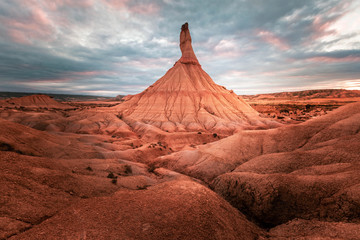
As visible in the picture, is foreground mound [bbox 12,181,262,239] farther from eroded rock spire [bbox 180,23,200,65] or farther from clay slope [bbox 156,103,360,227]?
eroded rock spire [bbox 180,23,200,65]

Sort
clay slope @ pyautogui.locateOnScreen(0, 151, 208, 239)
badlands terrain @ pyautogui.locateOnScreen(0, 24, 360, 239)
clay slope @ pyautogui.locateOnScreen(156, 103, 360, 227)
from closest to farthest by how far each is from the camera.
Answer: clay slope @ pyautogui.locateOnScreen(0, 151, 208, 239) < badlands terrain @ pyautogui.locateOnScreen(0, 24, 360, 239) < clay slope @ pyautogui.locateOnScreen(156, 103, 360, 227)

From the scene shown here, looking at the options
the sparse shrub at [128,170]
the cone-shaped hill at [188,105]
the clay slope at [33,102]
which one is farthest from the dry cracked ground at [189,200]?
the clay slope at [33,102]

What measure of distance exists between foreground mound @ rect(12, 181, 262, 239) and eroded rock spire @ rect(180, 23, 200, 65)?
71812 millimetres

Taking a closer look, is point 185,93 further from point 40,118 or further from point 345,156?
point 345,156

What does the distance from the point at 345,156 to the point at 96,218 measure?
58.8 feet

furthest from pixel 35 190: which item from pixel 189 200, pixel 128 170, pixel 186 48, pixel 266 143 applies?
pixel 186 48

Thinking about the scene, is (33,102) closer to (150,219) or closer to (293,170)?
(150,219)

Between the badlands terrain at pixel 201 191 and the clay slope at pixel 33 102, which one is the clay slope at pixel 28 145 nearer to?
the badlands terrain at pixel 201 191

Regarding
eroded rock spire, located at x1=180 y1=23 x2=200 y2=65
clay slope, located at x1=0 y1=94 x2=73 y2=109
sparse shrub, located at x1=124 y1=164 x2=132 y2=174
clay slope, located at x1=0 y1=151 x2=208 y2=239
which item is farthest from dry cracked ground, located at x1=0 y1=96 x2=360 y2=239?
clay slope, located at x1=0 y1=94 x2=73 y2=109

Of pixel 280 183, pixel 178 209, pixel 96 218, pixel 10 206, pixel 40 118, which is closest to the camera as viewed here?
pixel 10 206

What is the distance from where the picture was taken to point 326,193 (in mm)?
9102

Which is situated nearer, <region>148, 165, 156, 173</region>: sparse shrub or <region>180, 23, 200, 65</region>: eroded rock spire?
<region>148, 165, 156, 173</region>: sparse shrub

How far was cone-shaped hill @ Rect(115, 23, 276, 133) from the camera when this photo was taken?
54188 millimetres

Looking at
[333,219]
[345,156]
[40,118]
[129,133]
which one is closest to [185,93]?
[129,133]
